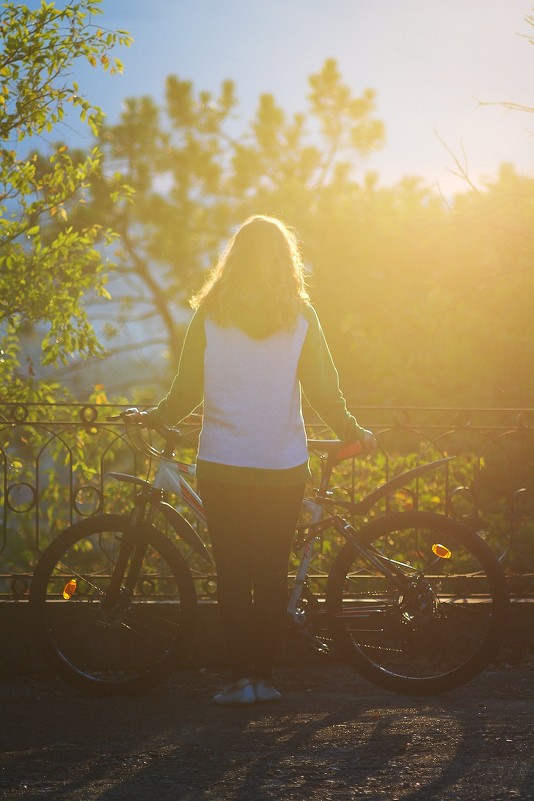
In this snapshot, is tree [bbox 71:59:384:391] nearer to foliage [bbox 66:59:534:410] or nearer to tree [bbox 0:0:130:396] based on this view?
foliage [bbox 66:59:534:410]

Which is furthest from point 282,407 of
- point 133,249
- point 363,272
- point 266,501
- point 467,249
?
point 133,249

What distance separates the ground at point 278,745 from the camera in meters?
3.56

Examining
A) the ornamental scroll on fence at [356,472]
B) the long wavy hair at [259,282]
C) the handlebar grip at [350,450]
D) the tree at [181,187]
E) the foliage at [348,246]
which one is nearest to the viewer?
the long wavy hair at [259,282]

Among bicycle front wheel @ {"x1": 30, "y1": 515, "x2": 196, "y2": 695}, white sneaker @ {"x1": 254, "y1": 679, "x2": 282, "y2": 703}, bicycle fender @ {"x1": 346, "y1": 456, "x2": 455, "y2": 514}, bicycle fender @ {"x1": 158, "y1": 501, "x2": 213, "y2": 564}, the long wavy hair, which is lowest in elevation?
white sneaker @ {"x1": 254, "y1": 679, "x2": 282, "y2": 703}

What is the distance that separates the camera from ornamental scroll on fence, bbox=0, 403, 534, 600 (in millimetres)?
6098

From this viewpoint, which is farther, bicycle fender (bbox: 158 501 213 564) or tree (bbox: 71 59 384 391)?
tree (bbox: 71 59 384 391)

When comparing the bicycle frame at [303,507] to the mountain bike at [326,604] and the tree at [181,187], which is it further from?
the tree at [181,187]

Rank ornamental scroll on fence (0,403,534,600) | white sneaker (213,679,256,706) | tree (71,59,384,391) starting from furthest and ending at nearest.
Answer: tree (71,59,384,391)
ornamental scroll on fence (0,403,534,600)
white sneaker (213,679,256,706)

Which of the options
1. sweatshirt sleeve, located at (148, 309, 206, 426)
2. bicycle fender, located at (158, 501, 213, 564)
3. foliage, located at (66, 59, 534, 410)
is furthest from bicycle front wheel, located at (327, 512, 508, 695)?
foliage, located at (66, 59, 534, 410)

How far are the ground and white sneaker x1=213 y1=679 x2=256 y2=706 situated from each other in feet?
0.15

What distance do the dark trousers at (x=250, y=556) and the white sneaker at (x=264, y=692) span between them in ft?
0.24

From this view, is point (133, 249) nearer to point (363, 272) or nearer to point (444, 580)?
point (363, 272)

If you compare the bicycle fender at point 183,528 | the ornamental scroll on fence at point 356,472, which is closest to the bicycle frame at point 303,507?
the bicycle fender at point 183,528

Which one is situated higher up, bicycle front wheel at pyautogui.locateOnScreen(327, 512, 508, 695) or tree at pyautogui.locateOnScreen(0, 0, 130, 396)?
tree at pyautogui.locateOnScreen(0, 0, 130, 396)
